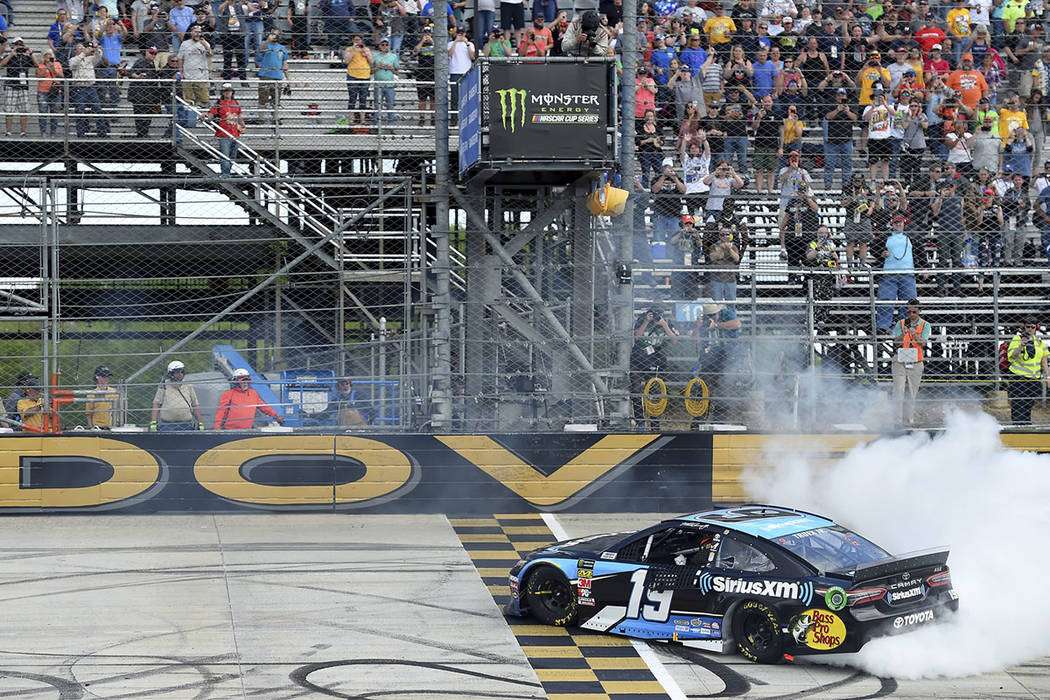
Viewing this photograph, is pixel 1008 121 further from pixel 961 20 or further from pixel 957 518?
pixel 957 518

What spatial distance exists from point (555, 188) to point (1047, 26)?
9.87 metres

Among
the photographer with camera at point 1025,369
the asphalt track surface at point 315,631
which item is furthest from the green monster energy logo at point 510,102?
the photographer with camera at point 1025,369

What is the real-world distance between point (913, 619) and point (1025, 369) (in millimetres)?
7601

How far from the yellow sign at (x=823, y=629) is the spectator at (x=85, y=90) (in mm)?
11949

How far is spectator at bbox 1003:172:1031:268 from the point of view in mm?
18375

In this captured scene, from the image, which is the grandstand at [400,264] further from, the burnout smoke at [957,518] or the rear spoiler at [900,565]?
the rear spoiler at [900,565]

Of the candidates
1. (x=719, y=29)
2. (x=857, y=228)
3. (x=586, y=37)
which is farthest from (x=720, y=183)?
(x=586, y=37)

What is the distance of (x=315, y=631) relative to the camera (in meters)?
10.3

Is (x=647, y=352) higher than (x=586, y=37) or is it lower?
lower

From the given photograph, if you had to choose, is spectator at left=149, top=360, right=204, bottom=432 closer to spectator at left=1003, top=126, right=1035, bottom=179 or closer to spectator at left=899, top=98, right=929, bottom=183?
spectator at left=899, top=98, right=929, bottom=183

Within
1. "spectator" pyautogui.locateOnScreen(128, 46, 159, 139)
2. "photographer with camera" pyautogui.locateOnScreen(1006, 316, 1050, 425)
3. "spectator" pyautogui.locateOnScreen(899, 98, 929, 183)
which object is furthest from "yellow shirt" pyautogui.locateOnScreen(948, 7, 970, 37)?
"spectator" pyautogui.locateOnScreen(128, 46, 159, 139)

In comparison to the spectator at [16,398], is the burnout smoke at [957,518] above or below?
below

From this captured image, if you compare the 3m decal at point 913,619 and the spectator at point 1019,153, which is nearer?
the 3m decal at point 913,619

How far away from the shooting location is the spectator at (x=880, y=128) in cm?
1911
